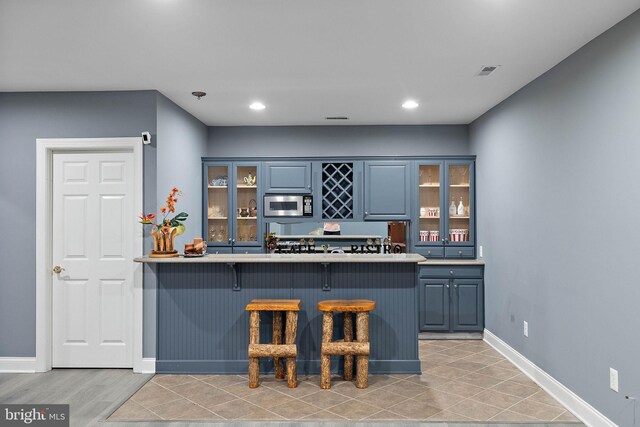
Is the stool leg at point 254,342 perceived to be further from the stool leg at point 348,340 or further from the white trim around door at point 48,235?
the white trim around door at point 48,235

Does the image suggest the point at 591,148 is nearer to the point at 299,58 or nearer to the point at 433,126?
the point at 299,58

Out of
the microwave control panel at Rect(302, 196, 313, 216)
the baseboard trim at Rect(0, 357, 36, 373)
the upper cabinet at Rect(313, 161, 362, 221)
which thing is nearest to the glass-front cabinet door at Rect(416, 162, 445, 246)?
the upper cabinet at Rect(313, 161, 362, 221)

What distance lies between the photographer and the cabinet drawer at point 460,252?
18.9 feet

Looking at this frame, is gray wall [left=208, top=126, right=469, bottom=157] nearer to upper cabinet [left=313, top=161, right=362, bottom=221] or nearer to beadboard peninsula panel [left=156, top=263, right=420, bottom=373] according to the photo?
upper cabinet [left=313, top=161, right=362, bottom=221]

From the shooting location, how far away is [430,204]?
5.91 m

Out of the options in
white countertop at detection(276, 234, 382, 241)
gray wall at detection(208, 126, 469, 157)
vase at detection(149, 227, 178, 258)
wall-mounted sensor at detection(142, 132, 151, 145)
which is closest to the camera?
vase at detection(149, 227, 178, 258)

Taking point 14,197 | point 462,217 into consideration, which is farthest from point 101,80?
point 462,217

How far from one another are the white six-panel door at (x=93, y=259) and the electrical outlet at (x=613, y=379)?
380cm

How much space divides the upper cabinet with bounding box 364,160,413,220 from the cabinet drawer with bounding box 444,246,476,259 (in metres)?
0.64

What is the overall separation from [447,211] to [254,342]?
305 centimetres

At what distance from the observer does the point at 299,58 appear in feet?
11.6

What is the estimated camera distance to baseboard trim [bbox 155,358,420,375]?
4152 mm

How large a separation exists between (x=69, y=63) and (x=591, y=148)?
12.6ft

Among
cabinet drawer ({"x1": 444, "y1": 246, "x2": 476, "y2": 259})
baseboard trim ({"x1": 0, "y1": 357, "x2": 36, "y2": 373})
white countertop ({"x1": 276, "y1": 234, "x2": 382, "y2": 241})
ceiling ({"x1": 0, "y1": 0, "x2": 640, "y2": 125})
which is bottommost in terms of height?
baseboard trim ({"x1": 0, "y1": 357, "x2": 36, "y2": 373})
